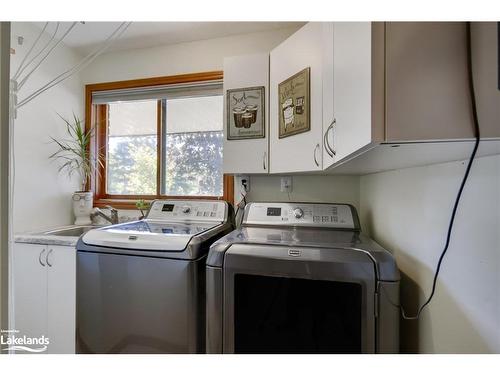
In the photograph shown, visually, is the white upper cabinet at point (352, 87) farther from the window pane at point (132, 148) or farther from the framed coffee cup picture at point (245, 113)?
the window pane at point (132, 148)

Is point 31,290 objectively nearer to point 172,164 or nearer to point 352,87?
point 172,164

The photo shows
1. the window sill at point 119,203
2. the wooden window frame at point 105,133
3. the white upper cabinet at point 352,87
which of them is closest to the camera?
the white upper cabinet at point 352,87

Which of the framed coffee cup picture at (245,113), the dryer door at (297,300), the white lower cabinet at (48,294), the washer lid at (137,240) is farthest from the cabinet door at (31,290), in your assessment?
the framed coffee cup picture at (245,113)

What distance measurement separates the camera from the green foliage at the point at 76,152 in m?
2.03

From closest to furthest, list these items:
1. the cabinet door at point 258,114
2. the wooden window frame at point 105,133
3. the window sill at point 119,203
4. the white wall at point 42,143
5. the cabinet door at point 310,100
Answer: the cabinet door at point 310,100 → the cabinet door at point 258,114 → the white wall at point 42,143 → the wooden window frame at point 105,133 → the window sill at point 119,203

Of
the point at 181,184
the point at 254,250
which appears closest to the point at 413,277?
the point at 254,250

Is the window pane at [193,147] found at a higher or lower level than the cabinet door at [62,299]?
higher

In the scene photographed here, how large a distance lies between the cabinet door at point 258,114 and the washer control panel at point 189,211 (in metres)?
0.29

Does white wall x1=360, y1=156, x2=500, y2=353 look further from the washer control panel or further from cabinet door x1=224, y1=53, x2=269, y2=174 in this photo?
the washer control panel

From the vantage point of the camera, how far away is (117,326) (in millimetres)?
1140

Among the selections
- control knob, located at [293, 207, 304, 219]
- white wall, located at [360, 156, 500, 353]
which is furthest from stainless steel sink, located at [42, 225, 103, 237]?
white wall, located at [360, 156, 500, 353]

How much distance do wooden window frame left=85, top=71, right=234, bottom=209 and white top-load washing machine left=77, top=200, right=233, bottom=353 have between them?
34.1 inches

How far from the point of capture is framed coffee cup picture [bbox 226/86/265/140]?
1.60 metres

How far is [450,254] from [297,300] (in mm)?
526
